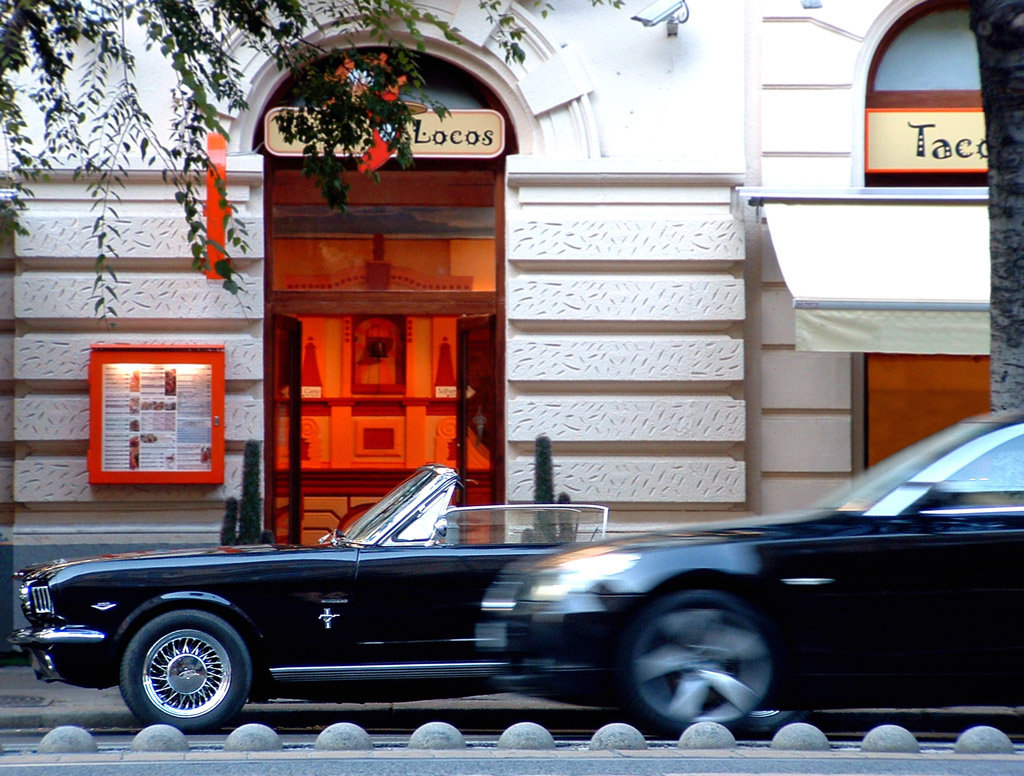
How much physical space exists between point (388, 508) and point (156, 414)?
Answer: 4.36 m

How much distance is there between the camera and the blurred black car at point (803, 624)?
17.8 feet

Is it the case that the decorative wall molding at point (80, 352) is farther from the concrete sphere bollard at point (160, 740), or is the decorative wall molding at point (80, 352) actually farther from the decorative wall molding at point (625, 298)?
the concrete sphere bollard at point (160, 740)

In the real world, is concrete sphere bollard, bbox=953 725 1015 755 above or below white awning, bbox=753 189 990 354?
below

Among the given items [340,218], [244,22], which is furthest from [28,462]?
[244,22]

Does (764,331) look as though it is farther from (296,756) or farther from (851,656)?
(296,756)

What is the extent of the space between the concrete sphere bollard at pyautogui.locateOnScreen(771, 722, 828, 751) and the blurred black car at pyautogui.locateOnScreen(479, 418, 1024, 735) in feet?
0.63

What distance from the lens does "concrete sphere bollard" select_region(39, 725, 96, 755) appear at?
5367mm

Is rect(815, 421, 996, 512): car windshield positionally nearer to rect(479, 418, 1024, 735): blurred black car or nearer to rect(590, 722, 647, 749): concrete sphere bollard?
rect(479, 418, 1024, 735): blurred black car

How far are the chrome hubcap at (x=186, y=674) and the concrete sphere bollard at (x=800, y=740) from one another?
290 centimetres

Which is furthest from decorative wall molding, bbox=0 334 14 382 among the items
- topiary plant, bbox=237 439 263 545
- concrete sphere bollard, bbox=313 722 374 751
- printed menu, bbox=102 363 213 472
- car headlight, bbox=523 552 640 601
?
car headlight, bbox=523 552 640 601

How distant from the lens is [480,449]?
1177 cm

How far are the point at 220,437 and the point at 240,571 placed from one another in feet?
13.9

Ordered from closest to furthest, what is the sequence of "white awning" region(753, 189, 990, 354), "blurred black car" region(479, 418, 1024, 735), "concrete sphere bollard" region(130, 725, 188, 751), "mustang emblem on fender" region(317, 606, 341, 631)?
1. "concrete sphere bollard" region(130, 725, 188, 751)
2. "blurred black car" region(479, 418, 1024, 735)
3. "mustang emblem on fender" region(317, 606, 341, 631)
4. "white awning" region(753, 189, 990, 354)

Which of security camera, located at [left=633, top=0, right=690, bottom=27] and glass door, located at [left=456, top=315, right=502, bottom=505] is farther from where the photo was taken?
glass door, located at [left=456, top=315, right=502, bottom=505]
